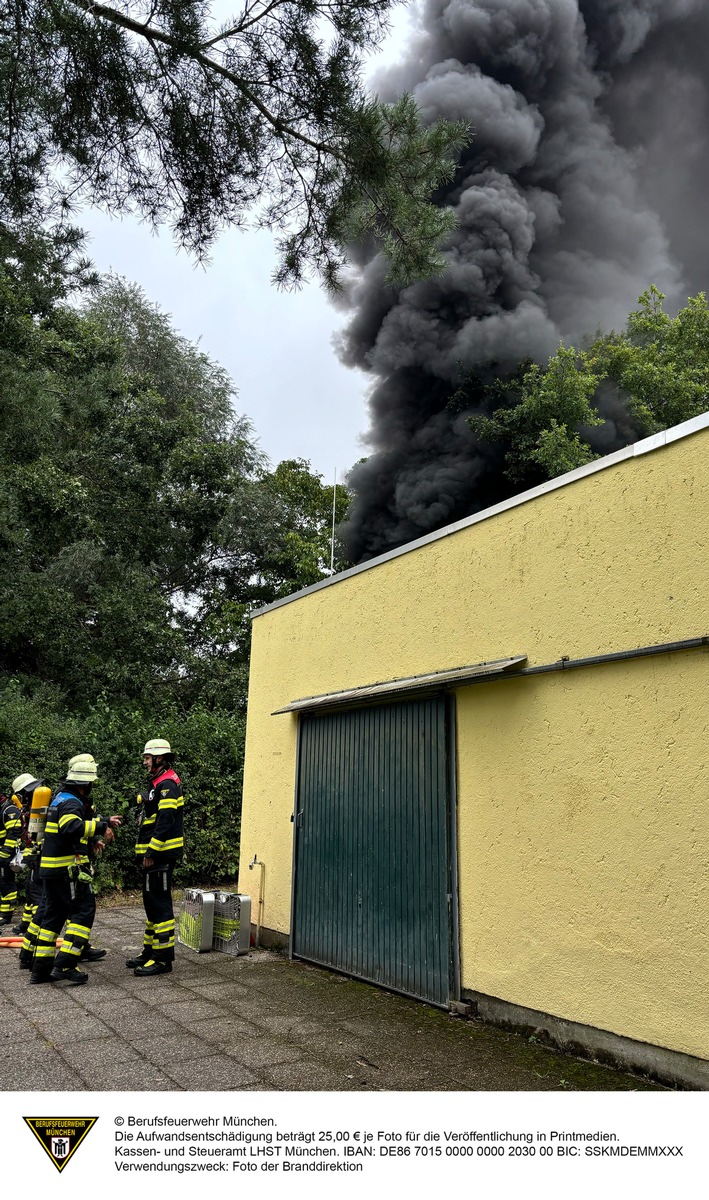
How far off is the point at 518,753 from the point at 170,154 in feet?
15.9

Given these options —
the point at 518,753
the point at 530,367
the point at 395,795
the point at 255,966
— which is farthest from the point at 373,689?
the point at 530,367

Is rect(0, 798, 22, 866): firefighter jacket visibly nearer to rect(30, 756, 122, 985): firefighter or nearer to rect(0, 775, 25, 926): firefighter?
rect(0, 775, 25, 926): firefighter

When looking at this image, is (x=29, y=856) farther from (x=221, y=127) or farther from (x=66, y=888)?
(x=221, y=127)

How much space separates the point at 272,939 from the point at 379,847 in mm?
2204

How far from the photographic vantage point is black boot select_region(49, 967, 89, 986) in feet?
19.8

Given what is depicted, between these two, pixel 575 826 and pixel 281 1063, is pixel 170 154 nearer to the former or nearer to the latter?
pixel 575 826

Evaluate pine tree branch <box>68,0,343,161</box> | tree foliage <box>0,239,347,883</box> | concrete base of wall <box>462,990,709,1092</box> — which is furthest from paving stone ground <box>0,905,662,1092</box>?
pine tree branch <box>68,0,343,161</box>

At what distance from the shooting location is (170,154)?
5.59m

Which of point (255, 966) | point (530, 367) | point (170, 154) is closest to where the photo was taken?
point (170, 154)

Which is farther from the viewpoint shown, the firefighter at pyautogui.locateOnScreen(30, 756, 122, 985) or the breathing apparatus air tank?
the breathing apparatus air tank

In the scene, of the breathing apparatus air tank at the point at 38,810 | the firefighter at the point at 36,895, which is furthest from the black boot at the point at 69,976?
the breathing apparatus air tank at the point at 38,810
